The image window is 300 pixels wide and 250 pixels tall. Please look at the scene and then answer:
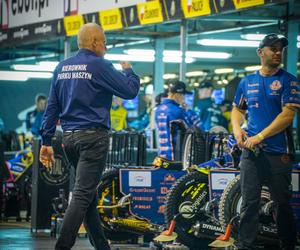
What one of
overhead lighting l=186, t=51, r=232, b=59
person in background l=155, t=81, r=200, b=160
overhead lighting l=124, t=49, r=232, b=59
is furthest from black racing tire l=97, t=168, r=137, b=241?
overhead lighting l=186, t=51, r=232, b=59

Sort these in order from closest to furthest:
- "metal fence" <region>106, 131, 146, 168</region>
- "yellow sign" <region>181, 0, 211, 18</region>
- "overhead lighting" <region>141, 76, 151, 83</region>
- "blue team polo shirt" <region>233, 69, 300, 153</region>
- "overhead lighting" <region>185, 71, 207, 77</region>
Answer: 1. "blue team polo shirt" <region>233, 69, 300, 153</region>
2. "metal fence" <region>106, 131, 146, 168</region>
3. "yellow sign" <region>181, 0, 211, 18</region>
4. "overhead lighting" <region>141, 76, 151, 83</region>
5. "overhead lighting" <region>185, 71, 207, 77</region>

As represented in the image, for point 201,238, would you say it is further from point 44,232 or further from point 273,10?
point 273,10

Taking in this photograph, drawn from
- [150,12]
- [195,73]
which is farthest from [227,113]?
[195,73]

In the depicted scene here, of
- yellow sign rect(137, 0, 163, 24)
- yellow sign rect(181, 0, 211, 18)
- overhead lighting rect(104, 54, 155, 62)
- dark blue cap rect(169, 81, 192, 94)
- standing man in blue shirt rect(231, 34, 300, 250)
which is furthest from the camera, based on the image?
overhead lighting rect(104, 54, 155, 62)

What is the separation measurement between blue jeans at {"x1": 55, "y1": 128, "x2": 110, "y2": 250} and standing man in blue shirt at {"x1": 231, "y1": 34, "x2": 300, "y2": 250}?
1.25 metres

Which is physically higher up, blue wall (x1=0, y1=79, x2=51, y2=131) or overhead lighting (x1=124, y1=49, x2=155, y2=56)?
overhead lighting (x1=124, y1=49, x2=155, y2=56)

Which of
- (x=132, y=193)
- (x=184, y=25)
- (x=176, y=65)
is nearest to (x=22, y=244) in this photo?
(x=132, y=193)

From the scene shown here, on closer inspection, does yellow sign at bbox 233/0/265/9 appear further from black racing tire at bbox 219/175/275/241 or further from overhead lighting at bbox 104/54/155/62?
overhead lighting at bbox 104/54/155/62

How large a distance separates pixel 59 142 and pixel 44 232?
1247 mm

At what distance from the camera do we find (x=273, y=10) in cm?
1522

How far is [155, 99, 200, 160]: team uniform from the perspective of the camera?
1301 centimetres

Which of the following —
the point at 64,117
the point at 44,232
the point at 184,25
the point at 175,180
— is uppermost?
the point at 184,25

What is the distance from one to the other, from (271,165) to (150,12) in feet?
22.1

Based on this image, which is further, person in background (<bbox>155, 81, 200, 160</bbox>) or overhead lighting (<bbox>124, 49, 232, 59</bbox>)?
overhead lighting (<bbox>124, 49, 232, 59</bbox>)
